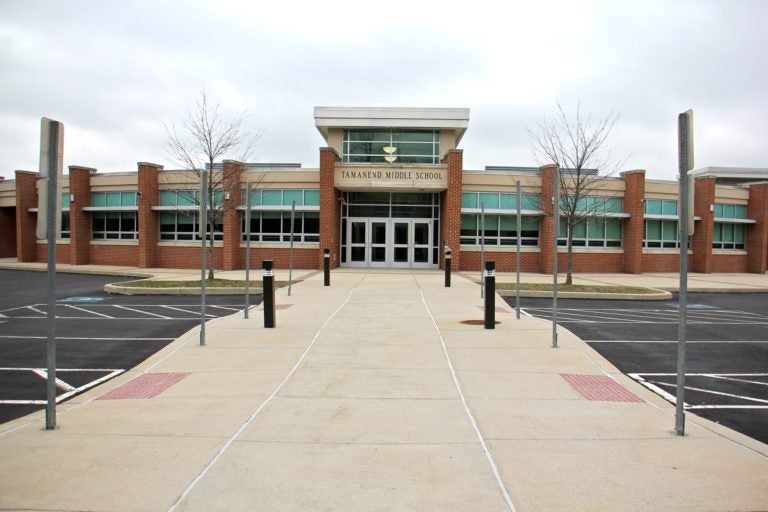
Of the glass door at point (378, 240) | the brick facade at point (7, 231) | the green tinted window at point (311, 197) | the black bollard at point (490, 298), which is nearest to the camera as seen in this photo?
the black bollard at point (490, 298)

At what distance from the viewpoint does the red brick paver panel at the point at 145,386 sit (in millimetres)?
6605

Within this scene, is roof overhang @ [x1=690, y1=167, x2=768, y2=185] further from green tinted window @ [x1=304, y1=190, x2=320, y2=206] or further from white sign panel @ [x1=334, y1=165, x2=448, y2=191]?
green tinted window @ [x1=304, y1=190, x2=320, y2=206]

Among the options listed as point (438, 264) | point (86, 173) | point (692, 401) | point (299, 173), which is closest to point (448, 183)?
point (438, 264)

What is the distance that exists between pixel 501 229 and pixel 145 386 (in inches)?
944

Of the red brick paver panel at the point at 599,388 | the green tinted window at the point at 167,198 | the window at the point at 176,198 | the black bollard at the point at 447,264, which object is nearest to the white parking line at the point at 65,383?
the red brick paver panel at the point at 599,388

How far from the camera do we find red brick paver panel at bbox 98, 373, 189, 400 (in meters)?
6.61

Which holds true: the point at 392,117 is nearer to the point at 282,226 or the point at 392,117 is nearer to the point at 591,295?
the point at 282,226

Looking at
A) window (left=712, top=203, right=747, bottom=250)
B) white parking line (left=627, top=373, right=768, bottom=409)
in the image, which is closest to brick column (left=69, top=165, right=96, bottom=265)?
white parking line (left=627, top=373, right=768, bottom=409)

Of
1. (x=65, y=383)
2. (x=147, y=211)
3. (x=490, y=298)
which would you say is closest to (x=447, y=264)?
(x=490, y=298)

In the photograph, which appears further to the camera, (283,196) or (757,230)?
(757,230)

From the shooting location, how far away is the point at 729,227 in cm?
3334

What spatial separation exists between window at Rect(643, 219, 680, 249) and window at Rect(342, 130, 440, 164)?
11.4 meters

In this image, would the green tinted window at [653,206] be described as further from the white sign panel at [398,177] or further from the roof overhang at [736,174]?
the roof overhang at [736,174]

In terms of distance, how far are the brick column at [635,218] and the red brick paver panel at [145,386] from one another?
2604 centimetres
